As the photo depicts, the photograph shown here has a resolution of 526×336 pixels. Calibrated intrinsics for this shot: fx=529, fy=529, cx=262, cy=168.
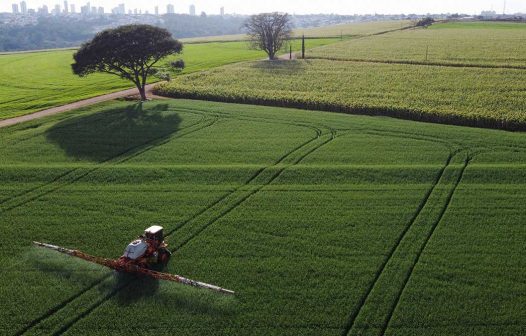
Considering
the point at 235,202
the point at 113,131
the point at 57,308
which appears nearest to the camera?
the point at 57,308

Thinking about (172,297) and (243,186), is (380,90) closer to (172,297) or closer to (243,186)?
(243,186)

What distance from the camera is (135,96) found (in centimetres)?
5800

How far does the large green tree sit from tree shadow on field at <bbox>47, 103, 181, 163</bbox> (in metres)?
5.56

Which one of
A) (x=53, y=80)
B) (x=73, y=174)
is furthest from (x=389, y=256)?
(x=53, y=80)

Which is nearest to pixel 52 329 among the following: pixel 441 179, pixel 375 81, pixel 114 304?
pixel 114 304

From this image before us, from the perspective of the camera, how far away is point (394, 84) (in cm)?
5947

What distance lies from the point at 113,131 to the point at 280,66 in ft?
130

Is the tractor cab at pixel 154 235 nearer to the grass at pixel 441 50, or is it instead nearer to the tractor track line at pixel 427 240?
the tractor track line at pixel 427 240

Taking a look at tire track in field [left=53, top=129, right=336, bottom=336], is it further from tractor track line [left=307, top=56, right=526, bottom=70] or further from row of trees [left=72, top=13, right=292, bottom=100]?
tractor track line [left=307, top=56, right=526, bottom=70]

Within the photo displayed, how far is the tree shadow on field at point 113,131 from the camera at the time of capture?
37.8 meters

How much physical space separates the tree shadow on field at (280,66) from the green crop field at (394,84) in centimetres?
14

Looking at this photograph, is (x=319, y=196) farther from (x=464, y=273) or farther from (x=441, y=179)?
(x=464, y=273)

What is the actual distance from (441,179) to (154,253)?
17.8m

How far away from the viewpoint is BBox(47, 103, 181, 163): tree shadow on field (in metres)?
37.8
